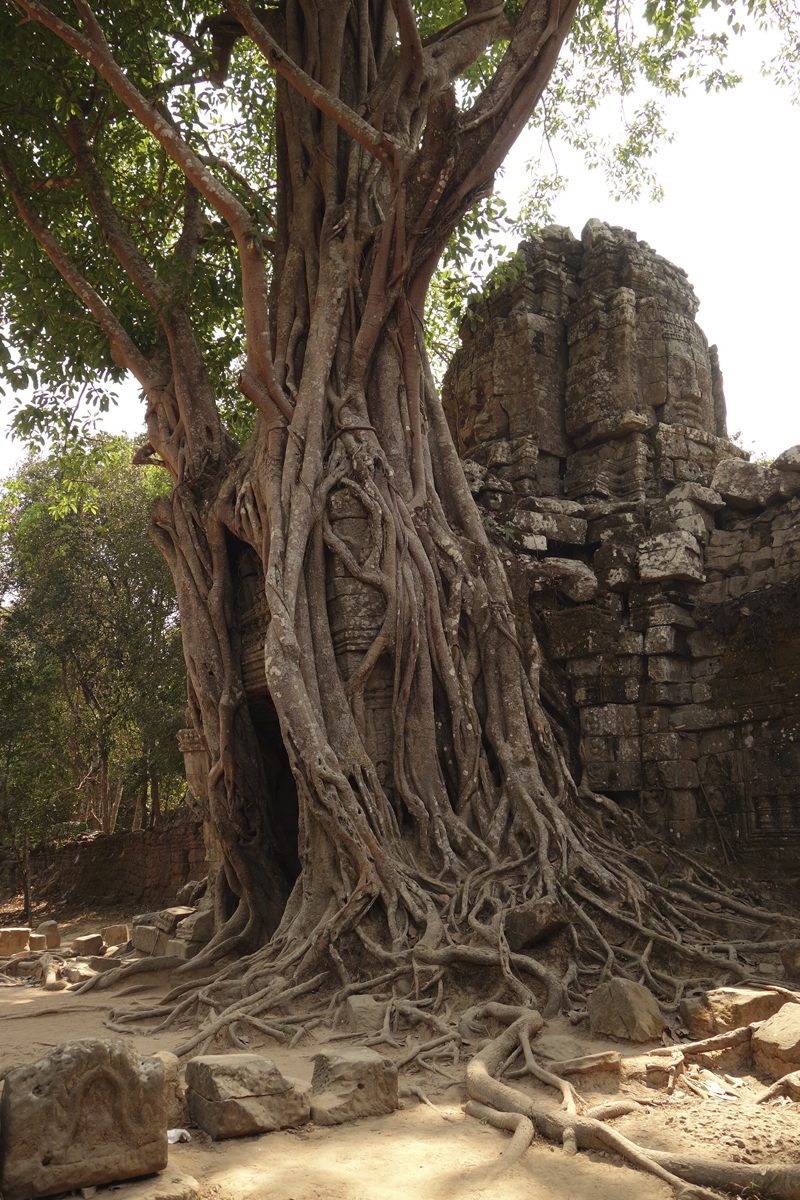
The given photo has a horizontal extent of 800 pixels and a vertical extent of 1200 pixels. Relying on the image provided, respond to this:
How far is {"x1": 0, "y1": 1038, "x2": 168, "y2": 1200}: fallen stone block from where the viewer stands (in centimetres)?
218

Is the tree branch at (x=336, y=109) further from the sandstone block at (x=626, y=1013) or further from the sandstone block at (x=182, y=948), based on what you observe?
the sandstone block at (x=182, y=948)

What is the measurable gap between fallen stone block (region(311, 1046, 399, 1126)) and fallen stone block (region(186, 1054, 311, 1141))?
0.24 ft

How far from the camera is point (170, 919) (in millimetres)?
6562

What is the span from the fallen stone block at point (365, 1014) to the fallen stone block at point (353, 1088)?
0.87 m

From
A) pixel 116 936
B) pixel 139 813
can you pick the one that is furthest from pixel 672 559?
pixel 139 813

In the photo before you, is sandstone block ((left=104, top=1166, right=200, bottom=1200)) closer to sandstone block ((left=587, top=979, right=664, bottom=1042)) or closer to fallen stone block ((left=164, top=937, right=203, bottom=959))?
sandstone block ((left=587, top=979, right=664, bottom=1042))

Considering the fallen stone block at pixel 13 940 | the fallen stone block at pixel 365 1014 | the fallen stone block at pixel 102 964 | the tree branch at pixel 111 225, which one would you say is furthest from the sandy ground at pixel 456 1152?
the fallen stone block at pixel 13 940

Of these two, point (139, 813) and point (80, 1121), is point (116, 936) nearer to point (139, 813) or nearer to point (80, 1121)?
point (80, 1121)

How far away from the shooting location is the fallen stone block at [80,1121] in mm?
2178

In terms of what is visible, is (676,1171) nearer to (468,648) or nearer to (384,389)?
(468,648)

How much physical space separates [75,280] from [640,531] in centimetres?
481

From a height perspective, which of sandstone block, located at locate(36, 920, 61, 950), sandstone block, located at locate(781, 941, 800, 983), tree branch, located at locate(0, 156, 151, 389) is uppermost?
tree branch, located at locate(0, 156, 151, 389)

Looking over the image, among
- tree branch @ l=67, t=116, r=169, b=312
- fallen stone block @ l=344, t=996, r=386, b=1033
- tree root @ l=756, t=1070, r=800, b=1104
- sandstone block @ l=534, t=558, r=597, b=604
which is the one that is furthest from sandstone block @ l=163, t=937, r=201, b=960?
tree branch @ l=67, t=116, r=169, b=312

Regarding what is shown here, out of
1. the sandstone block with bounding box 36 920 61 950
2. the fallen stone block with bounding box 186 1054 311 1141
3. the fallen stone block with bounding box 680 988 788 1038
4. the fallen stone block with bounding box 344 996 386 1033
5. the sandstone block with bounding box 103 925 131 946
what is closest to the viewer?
the fallen stone block with bounding box 186 1054 311 1141
